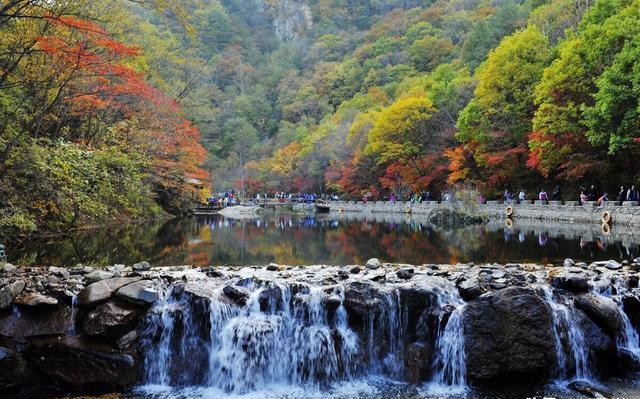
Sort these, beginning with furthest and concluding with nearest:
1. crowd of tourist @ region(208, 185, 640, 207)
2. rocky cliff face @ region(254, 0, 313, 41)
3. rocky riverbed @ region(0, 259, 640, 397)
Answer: rocky cliff face @ region(254, 0, 313, 41)
crowd of tourist @ region(208, 185, 640, 207)
rocky riverbed @ region(0, 259, 640, 397)

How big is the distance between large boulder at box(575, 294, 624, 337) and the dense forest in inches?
319

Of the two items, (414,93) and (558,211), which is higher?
(414,93)

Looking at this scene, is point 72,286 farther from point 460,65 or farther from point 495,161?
point 460,65

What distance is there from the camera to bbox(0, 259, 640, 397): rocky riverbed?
6.26 m

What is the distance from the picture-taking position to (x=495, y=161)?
31.2 metres

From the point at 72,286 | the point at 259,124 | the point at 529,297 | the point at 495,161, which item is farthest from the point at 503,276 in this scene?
the point at 259,124

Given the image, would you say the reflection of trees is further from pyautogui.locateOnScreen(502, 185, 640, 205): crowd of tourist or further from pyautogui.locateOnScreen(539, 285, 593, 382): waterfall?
pyautogui.locateOnScreen(502, 185, 640, 205): crowd of tourist

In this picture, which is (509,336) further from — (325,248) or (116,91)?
(116,91)

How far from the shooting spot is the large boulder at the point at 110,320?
632 cm

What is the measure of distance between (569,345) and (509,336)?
94 centimetres

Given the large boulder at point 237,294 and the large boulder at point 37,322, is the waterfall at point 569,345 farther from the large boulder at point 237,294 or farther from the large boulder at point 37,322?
the large boulder at point 37,322

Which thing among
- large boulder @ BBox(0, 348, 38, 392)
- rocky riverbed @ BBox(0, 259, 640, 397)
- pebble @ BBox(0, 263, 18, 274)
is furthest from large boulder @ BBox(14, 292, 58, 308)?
pebble @ BBox(0, 263, 18, 274)

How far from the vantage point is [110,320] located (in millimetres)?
6371

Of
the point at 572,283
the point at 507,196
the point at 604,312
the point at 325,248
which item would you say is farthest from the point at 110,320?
the point at 507,196
